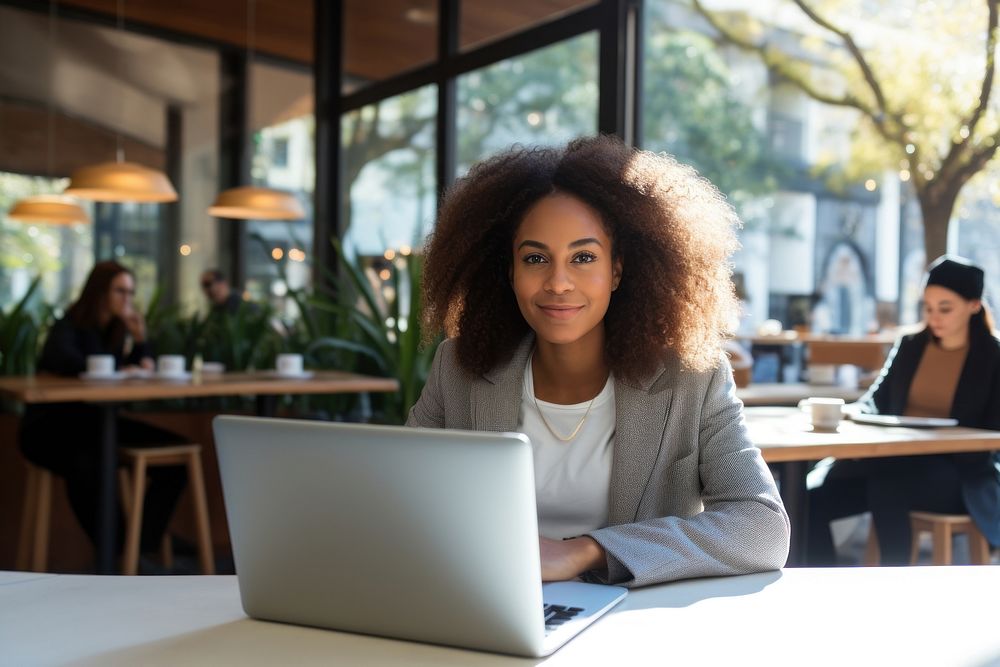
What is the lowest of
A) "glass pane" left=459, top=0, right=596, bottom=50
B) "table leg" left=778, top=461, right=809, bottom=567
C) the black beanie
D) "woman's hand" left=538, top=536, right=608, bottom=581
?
"table leg" left=778, top=461, right=809, bottom=567

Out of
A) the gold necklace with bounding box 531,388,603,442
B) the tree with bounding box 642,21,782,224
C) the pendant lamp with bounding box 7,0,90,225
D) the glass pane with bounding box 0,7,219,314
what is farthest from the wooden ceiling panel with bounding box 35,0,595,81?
the gold necklace with bounding box 531,388,603,442

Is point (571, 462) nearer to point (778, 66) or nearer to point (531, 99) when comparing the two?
point (778, 66)

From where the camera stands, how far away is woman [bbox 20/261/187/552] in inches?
159

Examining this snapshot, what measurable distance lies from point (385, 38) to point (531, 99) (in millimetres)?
1807

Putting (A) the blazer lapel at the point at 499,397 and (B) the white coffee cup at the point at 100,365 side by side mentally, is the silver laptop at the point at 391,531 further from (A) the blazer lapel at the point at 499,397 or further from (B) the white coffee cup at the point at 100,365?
(B) the white coffee cup at the point at 100,365

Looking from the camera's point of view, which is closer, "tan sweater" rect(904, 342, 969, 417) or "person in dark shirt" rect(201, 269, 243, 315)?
"tan sweater" rect(904, 342, 969, 417)

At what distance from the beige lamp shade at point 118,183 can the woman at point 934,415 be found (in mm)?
3201

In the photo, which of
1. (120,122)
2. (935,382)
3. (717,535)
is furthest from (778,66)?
(120,122)

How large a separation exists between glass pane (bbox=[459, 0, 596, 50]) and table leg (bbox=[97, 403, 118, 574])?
111 inches

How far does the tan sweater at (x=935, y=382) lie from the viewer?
364 cm

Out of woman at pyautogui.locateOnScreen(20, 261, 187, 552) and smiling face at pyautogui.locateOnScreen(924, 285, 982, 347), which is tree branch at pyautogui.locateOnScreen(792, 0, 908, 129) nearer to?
smiling face at pyautogui.locateOnScreen(924, 285, 982, 347)

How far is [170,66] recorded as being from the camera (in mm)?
7789

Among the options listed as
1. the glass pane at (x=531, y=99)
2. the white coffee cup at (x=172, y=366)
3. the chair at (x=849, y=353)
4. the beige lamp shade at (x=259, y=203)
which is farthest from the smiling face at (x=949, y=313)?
the beige lamp shade at (x=259, y=203)

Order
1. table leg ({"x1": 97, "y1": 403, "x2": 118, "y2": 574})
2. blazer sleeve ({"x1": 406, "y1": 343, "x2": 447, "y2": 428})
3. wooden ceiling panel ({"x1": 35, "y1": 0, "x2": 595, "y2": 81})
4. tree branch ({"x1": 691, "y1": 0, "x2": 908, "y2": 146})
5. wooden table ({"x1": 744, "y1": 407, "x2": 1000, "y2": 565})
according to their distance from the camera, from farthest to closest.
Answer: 1. wooden ceiling panel ({"x1": 35, "y1": 0, "x2": 595, "y2": 81})
2. tree branch ({"x1": 691, "y1": 0, "x2": 908, "y2": 146})
3. table leg ({"x1": 97, "y1": 403, "x2": 118, "y2": 574})
4. wooden table ({"x1": 744, "y1": 407, "x2": 1000, "y2": 565})
5. blazer sleeve ({"x1": 406, "y1": 343, "x2": 447, "y2": 428})
